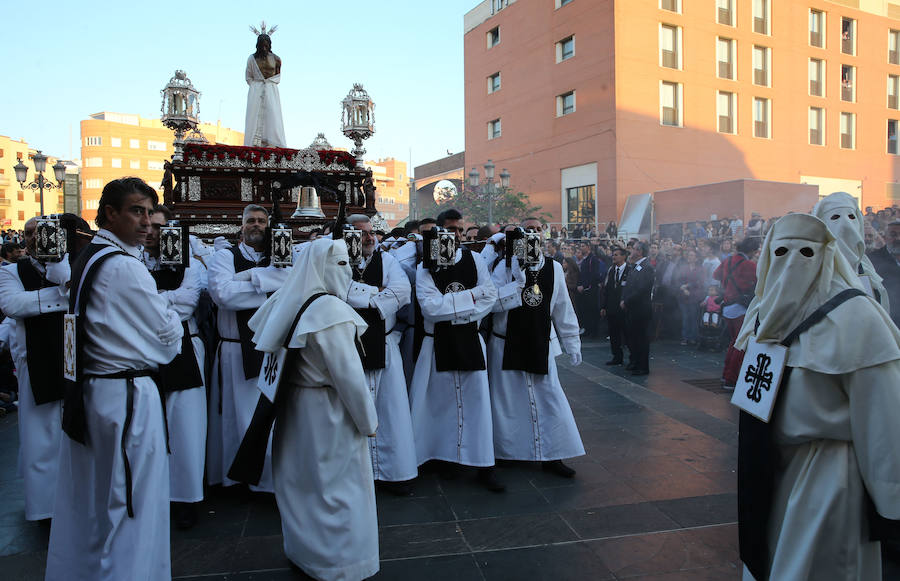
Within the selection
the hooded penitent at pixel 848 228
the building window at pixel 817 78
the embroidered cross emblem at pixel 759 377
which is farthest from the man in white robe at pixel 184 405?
the building window at pixel 817 78

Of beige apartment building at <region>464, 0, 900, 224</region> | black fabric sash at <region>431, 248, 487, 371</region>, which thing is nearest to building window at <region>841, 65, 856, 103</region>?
beige apartment building at <region>464, 0, 900, 224</region>

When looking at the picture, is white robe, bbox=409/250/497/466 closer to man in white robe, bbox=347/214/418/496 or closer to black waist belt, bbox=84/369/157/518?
man in white robe, bbox=347/214/418/496

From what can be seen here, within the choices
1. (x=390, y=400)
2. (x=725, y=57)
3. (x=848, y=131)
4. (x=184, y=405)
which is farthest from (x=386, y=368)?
(x=848, y=131)

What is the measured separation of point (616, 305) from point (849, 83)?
32556 mm

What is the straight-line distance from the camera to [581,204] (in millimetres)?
30062

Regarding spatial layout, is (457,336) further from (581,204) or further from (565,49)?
(565,49)

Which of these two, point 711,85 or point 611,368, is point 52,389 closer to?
point 611,368

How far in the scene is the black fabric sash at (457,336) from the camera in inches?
206

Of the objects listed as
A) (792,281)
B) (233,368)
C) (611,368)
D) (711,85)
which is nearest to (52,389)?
(233,368)

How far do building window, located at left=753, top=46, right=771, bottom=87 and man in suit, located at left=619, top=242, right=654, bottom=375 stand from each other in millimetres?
25971

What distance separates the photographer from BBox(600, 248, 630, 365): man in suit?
1059cm

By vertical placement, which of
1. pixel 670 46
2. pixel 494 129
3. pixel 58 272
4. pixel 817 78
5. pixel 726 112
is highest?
pixel 670 46

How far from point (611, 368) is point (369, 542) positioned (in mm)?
7381

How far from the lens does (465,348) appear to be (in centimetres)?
524
